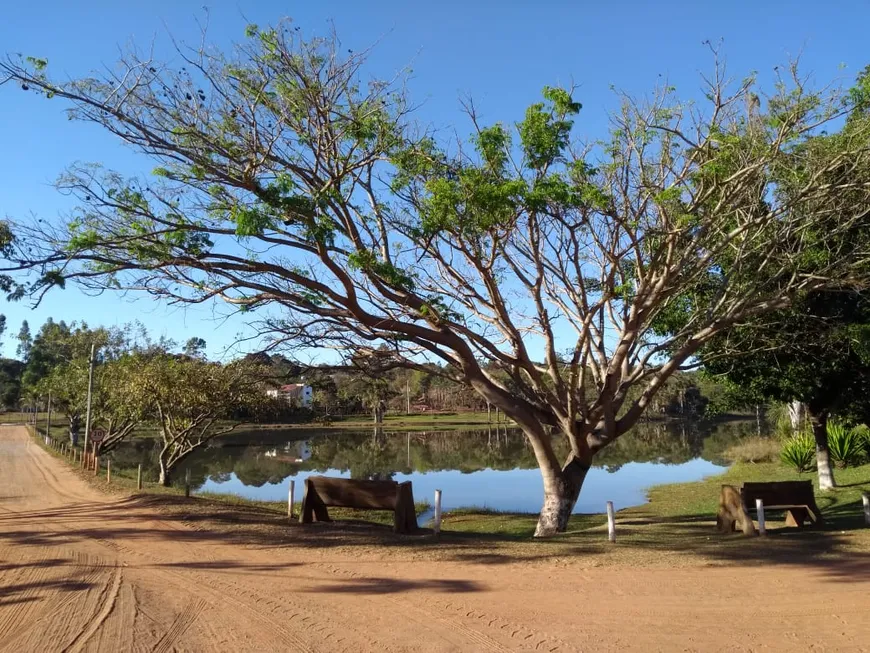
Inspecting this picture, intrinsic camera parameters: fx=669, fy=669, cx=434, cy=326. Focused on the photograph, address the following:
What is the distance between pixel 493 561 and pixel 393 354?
560 centimetres

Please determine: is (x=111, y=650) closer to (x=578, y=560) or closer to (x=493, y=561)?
(x=493, y=561)

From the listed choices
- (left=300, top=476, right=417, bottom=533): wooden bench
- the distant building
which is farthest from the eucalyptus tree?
(left=300, top=476, right=417, bottom=533): wooden bench

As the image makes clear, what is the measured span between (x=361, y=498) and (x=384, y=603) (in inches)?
208

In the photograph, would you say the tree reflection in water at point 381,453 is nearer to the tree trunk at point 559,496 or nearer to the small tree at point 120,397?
the small tree at point 120,397

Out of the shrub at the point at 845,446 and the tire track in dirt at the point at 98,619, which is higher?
the shrub at the point at 845,446

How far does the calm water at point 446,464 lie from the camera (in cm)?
2762

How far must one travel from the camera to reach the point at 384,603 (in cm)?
741

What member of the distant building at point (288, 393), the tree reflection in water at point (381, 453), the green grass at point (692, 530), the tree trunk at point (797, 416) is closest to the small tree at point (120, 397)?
the tree reflection in water at point (381, 453)

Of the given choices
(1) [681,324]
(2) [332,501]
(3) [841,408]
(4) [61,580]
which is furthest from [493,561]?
(3) [841,408]

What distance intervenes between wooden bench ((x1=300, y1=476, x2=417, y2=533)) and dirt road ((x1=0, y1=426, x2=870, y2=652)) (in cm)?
211

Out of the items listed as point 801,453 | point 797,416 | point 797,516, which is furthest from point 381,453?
point 797,516

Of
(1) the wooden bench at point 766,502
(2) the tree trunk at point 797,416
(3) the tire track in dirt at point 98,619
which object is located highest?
(2) the tree trunk at point 797,416

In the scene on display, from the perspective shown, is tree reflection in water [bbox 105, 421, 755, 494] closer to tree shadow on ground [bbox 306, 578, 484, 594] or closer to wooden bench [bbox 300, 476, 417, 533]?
wooden bench [bbox 300, 476, 417, 533]

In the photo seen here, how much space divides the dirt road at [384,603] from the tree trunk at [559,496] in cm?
433
